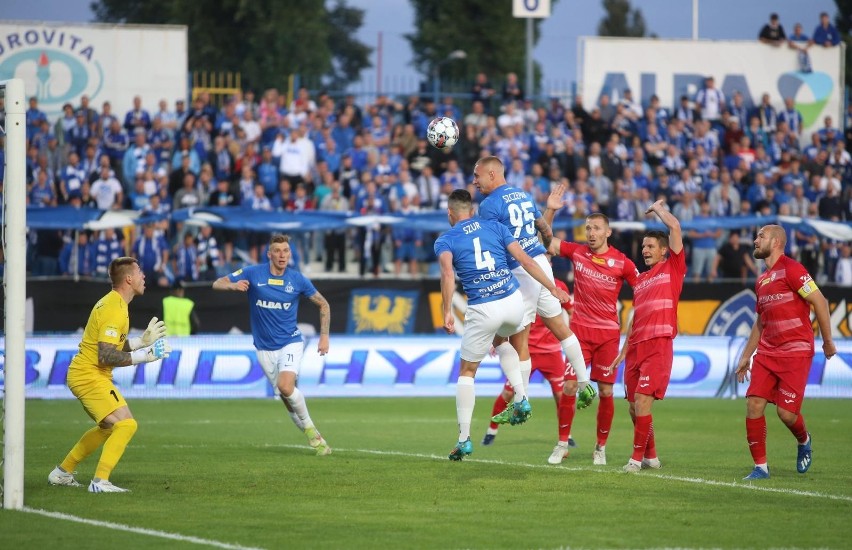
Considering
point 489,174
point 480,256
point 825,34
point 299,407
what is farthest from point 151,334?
point 825,34

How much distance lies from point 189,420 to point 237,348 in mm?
3787

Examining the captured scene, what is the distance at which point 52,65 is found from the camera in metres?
32.9

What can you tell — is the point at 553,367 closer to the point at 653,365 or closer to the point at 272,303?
the point at 653,365

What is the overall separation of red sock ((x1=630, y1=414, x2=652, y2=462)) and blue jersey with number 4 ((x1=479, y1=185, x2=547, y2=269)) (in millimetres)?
2052

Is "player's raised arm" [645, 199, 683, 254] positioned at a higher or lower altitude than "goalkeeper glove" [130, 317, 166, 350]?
higher

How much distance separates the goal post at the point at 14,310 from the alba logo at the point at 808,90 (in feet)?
101

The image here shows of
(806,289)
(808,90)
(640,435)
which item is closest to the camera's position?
(806,289)

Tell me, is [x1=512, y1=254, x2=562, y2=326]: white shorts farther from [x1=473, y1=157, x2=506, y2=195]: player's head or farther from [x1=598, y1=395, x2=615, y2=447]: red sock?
[x1=598, y1=395, x2=615, y2=447]: red sock

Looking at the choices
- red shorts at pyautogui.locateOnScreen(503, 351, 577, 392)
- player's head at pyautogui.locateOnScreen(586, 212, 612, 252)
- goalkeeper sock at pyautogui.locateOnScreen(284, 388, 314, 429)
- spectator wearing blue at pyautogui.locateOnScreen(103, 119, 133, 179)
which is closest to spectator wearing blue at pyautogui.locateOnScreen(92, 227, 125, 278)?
spectator wearing blue at pyautogui.locateOnScreen(103, 119, 133, 179)

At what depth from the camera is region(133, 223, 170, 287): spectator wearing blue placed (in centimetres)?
2609

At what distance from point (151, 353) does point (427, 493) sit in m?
2.82

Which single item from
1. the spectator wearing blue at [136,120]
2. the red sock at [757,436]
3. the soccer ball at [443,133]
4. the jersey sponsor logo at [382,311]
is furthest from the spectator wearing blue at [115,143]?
the red sock at [757,436]

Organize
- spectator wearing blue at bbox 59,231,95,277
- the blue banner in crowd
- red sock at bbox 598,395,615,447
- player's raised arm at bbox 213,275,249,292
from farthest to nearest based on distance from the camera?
→ spectator wearing blue at bbox 59,231,95,277
the blue banner in crowd
player's raised arm at bbox 213,275,249,292
red sock at bbox 598,395,615,447

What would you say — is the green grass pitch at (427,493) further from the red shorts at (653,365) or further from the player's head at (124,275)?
the player's head at (124,275)
